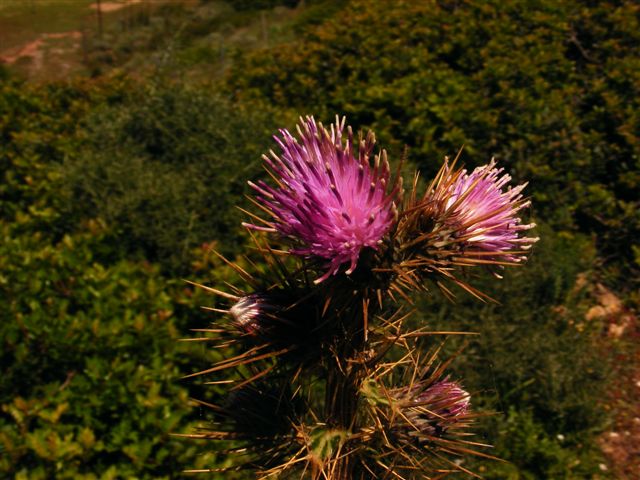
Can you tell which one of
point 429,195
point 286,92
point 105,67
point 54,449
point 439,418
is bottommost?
point 105,67

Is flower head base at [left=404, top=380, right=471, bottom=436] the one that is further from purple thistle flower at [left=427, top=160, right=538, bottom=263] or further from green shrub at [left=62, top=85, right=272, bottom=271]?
green shrub at [left=62, top=85, right=272, bottom=271]

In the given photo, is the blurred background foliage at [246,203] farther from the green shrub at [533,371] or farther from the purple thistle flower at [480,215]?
the purple thistle flower at [480,215]

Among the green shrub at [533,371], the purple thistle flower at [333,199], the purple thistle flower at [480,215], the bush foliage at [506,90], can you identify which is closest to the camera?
the purple thistle flower at [333,199]

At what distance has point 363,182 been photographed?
1.31 m

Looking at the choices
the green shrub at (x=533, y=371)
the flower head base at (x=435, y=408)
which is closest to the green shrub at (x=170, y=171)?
the green shrub at (x=533, y=371)

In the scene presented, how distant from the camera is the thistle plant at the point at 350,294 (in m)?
1.31

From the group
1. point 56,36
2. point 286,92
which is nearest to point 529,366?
point 286,92

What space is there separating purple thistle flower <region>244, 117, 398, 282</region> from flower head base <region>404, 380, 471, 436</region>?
634 mm

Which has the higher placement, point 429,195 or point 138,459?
point 429,195

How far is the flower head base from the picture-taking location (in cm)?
168

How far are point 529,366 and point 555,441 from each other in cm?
62

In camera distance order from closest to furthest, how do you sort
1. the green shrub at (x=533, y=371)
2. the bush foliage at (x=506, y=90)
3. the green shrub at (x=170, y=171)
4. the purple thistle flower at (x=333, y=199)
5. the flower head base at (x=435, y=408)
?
1. the purple thistle flower at (x=333, y=199)
2. the flower head base at (x=435, y=408)
3. the green shrub at (x=533, y=371)
4. the green shrub at (x=170, y=171)
5. the bush foliage at (x=506, y=90)

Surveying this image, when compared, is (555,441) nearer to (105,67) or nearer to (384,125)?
(384,125)

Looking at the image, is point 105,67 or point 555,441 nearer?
point 555,441
